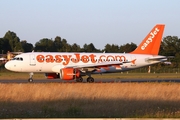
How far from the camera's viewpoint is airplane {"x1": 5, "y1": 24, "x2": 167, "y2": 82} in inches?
1617

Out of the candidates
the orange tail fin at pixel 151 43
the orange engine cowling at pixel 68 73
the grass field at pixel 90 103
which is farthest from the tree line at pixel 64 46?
the grass field at pixel 90 103

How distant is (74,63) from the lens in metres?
42.5

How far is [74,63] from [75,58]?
50 centimetres

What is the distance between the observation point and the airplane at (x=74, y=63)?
41.1 m

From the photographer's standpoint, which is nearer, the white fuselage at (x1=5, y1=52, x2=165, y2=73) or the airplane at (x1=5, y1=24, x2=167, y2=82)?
the airplane at (x1=5, y1=24, x2=167, y2=82)

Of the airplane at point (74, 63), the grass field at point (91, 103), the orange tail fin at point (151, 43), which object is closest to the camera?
the grass field at point (91, 103)

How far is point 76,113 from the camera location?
17.2 meters

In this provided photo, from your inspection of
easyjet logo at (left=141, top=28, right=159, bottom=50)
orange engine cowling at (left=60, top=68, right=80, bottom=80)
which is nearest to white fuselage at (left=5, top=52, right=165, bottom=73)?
easyjet logo at (left=141, top=28, right=159, bottom=50)

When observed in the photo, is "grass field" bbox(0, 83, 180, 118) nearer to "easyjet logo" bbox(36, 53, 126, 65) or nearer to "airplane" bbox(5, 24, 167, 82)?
"airplane" bbox(5, 24, 167, 82)

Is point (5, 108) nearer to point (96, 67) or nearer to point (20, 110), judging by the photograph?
point (20, 110)

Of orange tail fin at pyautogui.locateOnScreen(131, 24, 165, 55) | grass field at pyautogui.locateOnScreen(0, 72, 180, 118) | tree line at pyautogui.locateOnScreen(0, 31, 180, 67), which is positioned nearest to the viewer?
grass field at pyautogui.locateOnScreen(0, 72, 180, 118)

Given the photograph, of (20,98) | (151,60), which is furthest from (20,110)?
(151,60)

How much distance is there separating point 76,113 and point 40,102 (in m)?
4.38

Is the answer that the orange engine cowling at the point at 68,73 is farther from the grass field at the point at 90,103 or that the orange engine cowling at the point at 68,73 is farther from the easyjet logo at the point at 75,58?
the grass field at the point at 90,103
